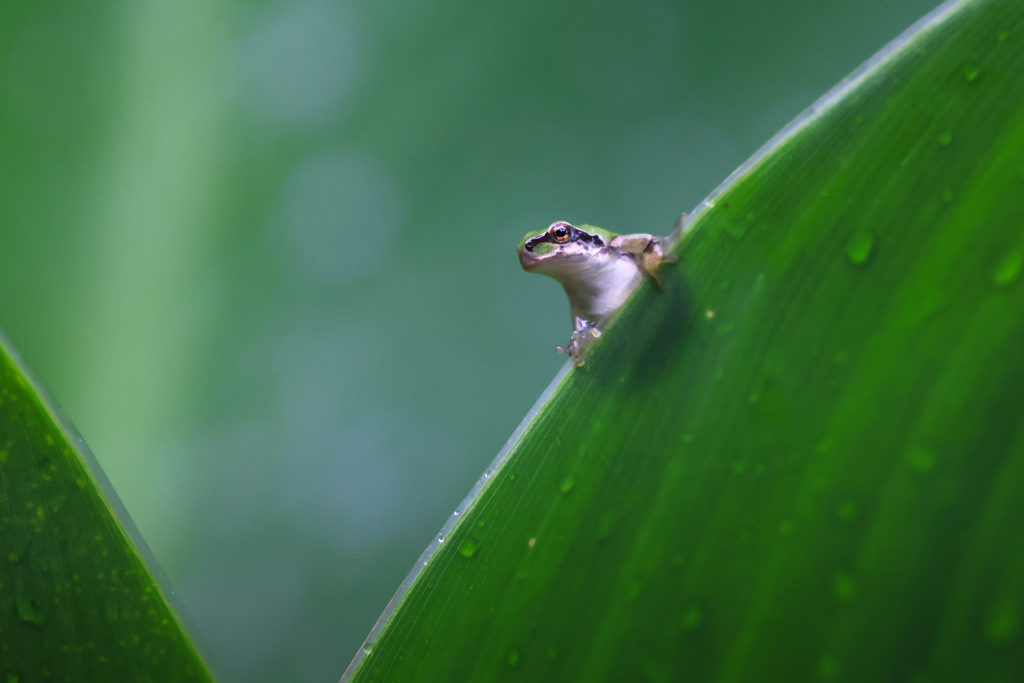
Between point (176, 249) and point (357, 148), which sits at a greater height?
point (357, 148)

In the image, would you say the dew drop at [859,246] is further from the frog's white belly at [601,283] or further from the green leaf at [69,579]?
the frog's white belly at [601,283]

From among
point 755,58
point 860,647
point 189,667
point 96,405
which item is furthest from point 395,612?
point 755,58

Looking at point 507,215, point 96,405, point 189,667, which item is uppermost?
point 507,215

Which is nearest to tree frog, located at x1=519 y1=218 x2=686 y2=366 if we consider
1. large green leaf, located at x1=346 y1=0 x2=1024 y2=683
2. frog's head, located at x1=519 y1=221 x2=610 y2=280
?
frog's head, located at x1=519 y1=221 x2=610 y2=280

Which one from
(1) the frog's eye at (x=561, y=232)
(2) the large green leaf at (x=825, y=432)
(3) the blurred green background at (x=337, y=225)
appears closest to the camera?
(2) the large green leaf at (x=825, y=432)

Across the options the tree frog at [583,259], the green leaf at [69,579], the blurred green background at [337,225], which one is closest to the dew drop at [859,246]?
the green leaf at [69,579]

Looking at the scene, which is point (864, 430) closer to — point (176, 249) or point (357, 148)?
point (176, 249)
